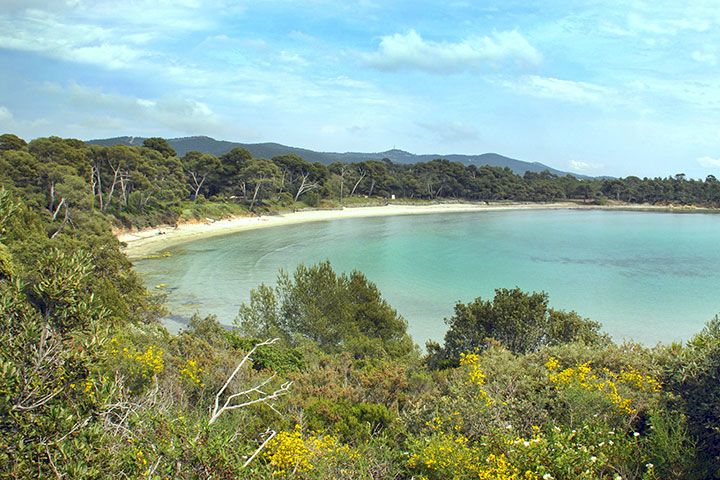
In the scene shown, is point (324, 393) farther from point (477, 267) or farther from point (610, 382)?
point (477, 267)

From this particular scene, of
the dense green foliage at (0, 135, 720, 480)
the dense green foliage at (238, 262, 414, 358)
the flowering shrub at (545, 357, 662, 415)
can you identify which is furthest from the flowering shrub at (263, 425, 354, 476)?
the dense green foliage at (238, 262, 414, 358)

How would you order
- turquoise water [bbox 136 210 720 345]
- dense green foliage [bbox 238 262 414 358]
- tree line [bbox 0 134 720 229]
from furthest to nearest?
tree line [bbox 0 134 720 229] → turquoise water [bbox 136 210 720 345] → dense green foliage [bbox 238 262 414 358]

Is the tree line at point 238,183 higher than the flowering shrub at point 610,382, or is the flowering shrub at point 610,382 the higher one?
the tree line at point 238,183

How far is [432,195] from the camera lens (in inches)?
3499

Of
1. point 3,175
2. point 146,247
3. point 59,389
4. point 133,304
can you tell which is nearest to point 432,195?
point 146,247

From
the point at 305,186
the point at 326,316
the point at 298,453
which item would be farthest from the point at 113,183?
the point at 298,453

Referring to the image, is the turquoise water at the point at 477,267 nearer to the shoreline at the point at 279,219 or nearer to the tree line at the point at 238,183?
the shoreline at the point at 279,219

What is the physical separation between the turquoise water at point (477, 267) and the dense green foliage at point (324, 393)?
514 centimetres

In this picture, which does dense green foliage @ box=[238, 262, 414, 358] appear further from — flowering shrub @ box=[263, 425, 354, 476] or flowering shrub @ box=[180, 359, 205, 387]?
flowering shrub @ box=[263, 425, 354, 476]

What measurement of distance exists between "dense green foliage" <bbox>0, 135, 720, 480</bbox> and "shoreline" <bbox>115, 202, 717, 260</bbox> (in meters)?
20.1

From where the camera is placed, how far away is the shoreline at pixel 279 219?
38969 mm

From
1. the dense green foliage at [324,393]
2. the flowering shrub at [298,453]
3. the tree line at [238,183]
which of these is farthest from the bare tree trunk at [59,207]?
the flowering shrub at [298,453]

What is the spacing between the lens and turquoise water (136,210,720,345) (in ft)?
73.7

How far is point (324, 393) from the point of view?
8.61m
